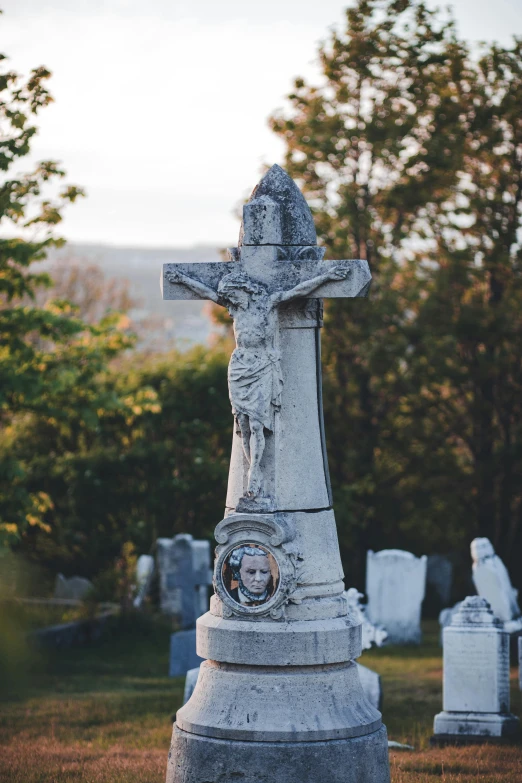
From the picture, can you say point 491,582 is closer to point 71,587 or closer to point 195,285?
point 71,587

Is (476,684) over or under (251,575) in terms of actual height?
under

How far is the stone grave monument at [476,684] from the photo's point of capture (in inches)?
428

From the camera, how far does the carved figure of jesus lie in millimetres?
7363

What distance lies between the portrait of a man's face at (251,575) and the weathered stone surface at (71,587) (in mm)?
13779

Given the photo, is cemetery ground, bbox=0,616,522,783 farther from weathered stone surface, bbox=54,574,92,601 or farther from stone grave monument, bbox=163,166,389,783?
weathered stone surface, bbox=54,574,92,601

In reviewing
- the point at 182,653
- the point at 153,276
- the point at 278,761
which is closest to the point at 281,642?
the point at 278,761

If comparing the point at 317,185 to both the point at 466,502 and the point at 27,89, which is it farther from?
the point at 27,89

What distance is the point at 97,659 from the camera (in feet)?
53.5

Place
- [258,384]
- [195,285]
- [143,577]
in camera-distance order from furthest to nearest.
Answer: [143,577]
[195,285]
[258,384]

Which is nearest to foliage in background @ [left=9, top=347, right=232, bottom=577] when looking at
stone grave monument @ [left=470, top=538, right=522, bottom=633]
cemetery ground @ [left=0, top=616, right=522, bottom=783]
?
cemetery ground @ [left=0, top=616, right=522, bottom=783]

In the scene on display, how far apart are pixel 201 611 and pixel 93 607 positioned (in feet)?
5.94

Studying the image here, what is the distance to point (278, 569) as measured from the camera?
721cm

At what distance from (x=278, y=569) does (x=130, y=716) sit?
5454mm

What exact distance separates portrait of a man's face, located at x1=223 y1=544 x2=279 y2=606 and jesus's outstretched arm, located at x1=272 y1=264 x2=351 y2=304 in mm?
1673
